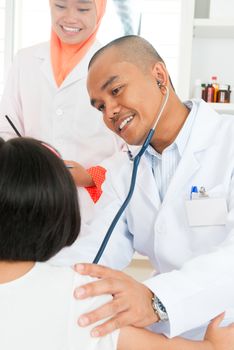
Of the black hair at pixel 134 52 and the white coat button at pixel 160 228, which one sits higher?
the black hair at pixel 134 52

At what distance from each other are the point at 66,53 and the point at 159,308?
4.29 feet

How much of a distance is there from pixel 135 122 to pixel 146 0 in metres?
1.39

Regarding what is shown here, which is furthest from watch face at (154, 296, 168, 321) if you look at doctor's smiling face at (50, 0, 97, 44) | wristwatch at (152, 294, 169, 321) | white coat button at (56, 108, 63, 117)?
doctor's smiling face at (50, 0, 97, 44)

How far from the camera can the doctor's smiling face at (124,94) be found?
1414mm

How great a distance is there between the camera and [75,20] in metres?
2.11

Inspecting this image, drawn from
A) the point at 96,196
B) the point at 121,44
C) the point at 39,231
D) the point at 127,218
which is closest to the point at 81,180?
the point at 96,196

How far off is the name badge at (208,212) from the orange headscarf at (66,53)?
0.97m

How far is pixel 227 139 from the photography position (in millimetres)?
1437

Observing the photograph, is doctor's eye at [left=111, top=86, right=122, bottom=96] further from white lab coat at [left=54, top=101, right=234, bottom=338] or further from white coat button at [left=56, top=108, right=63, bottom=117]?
white coat button at [left=56, top=108, right=63, bottom=117]

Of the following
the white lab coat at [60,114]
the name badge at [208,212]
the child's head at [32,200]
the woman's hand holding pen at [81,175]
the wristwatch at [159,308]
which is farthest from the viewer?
the white lab coat at [60,114]

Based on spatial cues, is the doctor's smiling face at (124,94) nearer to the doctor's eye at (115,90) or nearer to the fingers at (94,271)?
the doctor's eye at (115,90)

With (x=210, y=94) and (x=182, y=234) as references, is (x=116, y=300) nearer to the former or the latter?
(x=182, y=234)

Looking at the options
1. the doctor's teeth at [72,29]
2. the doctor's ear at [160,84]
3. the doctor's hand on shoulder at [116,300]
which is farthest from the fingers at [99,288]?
the doctor's teeth at [72,29]

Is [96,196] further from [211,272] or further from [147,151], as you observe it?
[211,272]
